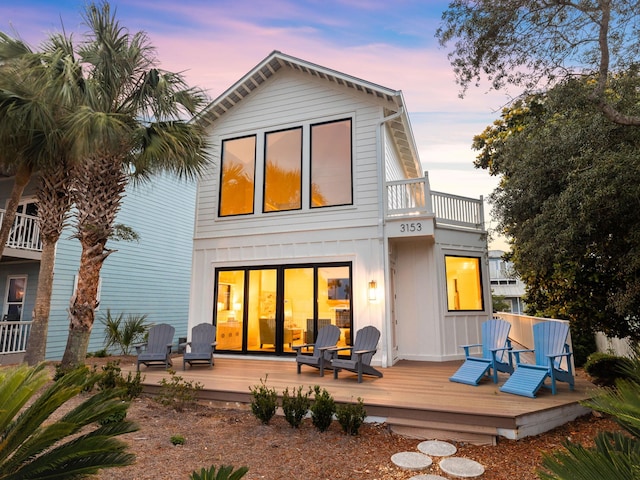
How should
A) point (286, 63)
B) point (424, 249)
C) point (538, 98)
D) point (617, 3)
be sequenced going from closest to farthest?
1. point (617, 3)
2. point (538, 98)
3. point (424, 249)
4. point (286, 63)

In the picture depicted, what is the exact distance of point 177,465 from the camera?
3.96 metres

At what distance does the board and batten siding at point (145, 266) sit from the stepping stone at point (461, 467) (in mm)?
10937

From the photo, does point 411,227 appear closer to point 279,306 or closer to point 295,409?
point 279,306

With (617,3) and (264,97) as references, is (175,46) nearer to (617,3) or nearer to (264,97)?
(264,97)

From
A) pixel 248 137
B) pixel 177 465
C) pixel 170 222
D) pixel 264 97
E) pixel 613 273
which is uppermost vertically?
pixel 264 97

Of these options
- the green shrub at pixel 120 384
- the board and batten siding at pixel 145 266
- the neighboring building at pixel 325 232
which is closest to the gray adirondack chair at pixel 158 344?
the neighboring building at pixel 325 232

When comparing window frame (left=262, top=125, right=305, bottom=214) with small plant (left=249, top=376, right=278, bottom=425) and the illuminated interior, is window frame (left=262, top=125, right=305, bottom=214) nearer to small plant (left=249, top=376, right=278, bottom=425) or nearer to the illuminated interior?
the illuminated interior

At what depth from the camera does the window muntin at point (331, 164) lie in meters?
9.95

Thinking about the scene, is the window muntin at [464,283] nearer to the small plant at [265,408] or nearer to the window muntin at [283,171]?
the window muntin at [283,171]

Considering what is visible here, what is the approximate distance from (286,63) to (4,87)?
6308 millimetres

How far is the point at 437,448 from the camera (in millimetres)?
4457

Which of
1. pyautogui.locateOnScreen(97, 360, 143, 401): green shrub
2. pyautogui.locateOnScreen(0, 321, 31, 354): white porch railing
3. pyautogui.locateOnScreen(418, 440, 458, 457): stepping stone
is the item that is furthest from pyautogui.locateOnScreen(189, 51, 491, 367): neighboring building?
pyautogui.locateOnScreen(0, 321, 31, 354): white porch railing

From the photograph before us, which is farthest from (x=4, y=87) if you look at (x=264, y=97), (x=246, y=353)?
(x=246, y=353)

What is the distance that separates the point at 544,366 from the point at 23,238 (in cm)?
1318
